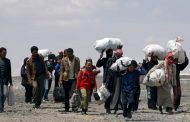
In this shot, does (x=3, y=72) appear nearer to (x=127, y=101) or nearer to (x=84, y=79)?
(x=84, y=79)

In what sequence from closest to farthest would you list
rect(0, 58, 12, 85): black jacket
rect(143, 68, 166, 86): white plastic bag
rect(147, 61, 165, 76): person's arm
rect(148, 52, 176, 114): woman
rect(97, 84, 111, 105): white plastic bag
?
rect(97, 84, 111, 105): white plastic bag, rect(143, 68, 166, 86): white plastic bag, rect(148, 52, 176, 114): woman, rect(147, 61, 165, 76): person's arm, rect(0, 58, 12, 85): black jacket

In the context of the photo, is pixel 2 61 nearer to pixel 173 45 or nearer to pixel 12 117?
pixel 12 117

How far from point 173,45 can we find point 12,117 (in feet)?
16.8

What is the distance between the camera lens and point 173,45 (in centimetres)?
1973

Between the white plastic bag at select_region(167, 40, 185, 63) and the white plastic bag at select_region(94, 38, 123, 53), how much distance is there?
1415mm

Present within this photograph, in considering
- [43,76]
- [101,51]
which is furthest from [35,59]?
[101,51]

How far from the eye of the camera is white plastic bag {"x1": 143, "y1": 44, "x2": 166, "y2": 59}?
65.8ft

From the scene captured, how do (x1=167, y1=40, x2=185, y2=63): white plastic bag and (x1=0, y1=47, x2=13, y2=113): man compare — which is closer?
(x1=0, y1=47, x2=13, y2=113): man

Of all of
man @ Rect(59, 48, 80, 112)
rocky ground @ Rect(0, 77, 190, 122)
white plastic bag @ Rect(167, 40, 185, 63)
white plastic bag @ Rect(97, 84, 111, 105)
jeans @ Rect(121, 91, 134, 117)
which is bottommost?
rocky ground @ Rect(0, 77, 190, 122)

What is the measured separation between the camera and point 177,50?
64.0 ft

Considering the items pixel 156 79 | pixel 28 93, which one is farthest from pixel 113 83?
pixel 28 93

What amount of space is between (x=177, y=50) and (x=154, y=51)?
2.65 feet

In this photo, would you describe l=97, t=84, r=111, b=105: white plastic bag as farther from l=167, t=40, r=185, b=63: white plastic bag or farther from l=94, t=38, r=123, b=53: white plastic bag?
l=167, t=40, r=185, b=63: white plastic bag

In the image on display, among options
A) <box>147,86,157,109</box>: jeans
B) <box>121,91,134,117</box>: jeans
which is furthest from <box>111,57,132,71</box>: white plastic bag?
<box>147,86,157,109</box>: jeans
